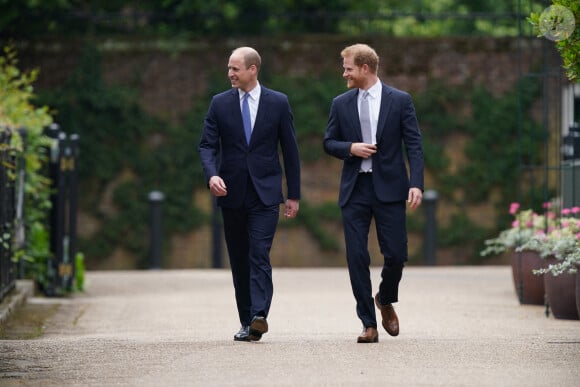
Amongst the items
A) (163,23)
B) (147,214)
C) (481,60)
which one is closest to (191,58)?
(163,23)

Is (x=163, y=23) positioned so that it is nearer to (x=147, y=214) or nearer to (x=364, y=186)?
(x=147, y=214)

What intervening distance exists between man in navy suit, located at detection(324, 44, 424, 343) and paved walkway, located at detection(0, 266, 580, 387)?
42 cm

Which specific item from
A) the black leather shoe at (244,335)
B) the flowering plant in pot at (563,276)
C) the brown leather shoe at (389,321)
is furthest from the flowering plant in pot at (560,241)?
the black leather shoe at (244,335)

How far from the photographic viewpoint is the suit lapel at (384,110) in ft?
29.1

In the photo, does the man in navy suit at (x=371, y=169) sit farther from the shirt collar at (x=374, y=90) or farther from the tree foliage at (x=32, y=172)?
the tree foliage at (x=32, y=172)

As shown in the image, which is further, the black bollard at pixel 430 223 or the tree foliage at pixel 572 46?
the black bollard at pixel 430 223

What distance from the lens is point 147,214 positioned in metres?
21.0

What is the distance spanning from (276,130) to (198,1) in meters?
12.3

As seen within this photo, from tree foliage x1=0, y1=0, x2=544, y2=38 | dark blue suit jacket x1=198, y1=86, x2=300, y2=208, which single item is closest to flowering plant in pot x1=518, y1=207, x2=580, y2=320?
dark blue suit jacket x1=198, y1=86, x2=300, y2=208

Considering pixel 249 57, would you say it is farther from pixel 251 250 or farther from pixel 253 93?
pixel 251 250

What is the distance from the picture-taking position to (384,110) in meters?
8.91

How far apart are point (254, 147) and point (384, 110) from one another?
2.76 ft

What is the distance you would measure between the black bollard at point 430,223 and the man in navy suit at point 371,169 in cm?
1144

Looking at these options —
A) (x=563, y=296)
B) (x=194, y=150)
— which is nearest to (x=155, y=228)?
(x=194, y=150)
